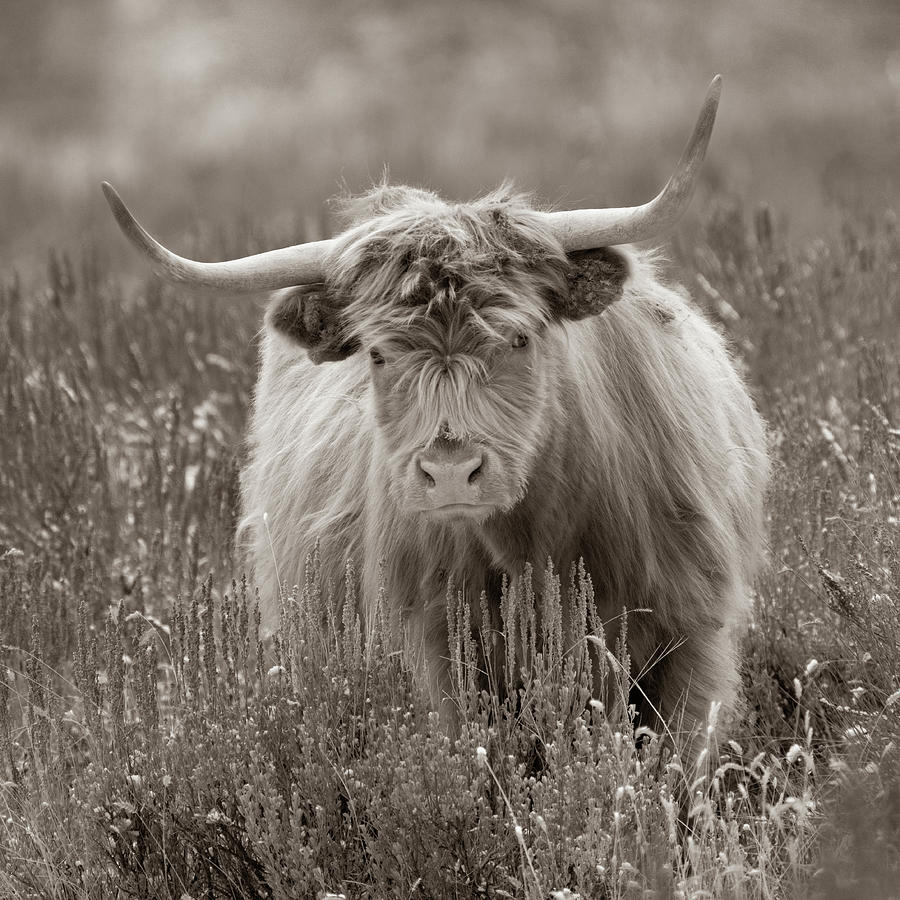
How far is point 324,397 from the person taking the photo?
500cm

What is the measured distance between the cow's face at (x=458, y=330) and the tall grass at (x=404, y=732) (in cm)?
37

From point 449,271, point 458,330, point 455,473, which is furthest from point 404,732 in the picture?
point 449,271

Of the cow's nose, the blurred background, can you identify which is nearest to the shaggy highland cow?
the cow's nose

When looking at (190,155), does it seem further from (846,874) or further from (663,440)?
(846,874)

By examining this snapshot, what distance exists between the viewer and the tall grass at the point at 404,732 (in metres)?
3.29

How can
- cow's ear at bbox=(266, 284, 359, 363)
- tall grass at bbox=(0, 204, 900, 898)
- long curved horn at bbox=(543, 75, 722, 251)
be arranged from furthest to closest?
cow's ear at bbox=(266, 284, 359, 363) < long curved horn at bbox=(543, 75, 722, 251) < tall grass at bbox=(0, 204, 900, 898)

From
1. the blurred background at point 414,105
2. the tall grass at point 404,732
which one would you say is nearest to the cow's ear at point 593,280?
the tall grass at point 404,732

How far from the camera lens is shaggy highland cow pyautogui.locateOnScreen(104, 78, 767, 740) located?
4059mm

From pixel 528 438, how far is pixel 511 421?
0.08m

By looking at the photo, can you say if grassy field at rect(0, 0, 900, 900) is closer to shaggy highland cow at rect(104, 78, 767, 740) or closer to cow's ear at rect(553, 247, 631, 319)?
shaggy highland cow at rect(104, 78, 767, 740)

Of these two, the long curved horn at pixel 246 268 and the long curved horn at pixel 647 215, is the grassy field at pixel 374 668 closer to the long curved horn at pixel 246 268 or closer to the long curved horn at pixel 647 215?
the long curved horn at pixel 246 268

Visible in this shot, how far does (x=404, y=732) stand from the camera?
11.2 feet

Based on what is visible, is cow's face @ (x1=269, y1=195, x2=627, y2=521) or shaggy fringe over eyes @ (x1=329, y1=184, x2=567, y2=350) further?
shaggy fringe over eyes @ (x1=329, y1=184, x2=567, y2=350)

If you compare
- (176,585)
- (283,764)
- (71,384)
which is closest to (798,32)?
(71,384)
